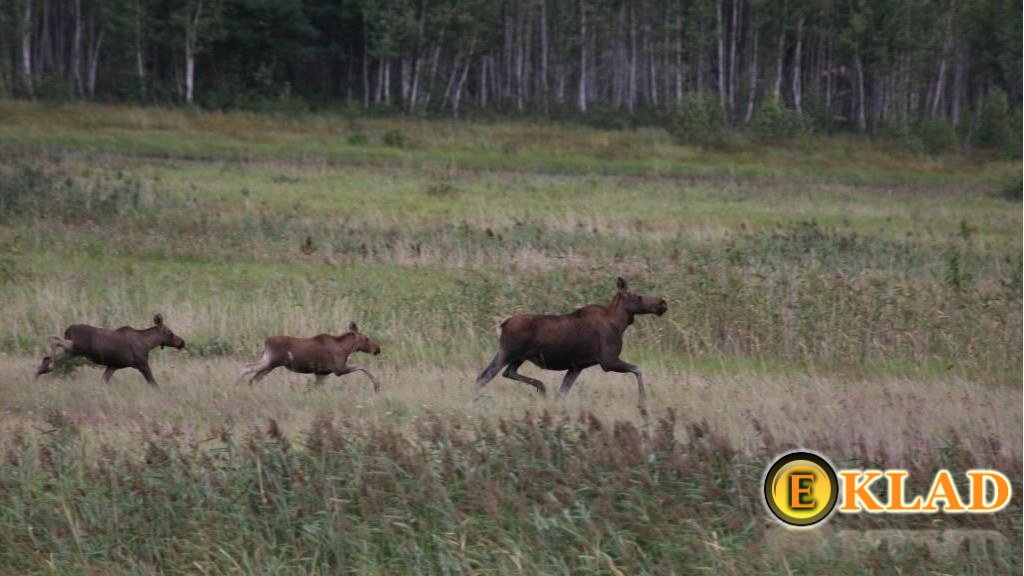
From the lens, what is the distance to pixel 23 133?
41812 mm

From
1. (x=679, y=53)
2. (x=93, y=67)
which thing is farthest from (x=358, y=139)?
(x=679, y=53)

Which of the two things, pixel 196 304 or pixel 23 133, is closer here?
pixel 196 304

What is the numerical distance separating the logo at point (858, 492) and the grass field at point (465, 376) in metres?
0.16

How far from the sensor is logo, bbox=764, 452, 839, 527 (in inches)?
305

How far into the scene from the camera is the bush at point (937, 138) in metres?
57.1

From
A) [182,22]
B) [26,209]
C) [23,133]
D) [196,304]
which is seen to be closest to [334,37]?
[182,22]

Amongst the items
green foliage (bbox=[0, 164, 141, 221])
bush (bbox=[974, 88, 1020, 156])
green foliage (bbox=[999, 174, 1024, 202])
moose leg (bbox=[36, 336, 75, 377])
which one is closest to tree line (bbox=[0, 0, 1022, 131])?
bush (bbox=[974, 88, 1020, 156])

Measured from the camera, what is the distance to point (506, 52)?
75.2 metres

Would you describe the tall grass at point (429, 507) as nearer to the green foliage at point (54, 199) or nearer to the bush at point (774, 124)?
the green foliage at point (54, 199)

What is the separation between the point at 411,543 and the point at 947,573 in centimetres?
311

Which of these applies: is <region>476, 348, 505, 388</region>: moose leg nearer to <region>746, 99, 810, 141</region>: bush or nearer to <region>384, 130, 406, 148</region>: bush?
<region>384, 130, 406, 148</region>: bush

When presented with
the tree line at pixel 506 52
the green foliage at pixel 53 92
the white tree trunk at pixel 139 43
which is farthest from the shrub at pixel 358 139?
the white tree trunk at pixel 139 43

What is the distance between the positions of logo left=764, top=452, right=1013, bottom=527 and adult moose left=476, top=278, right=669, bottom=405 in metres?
3.45

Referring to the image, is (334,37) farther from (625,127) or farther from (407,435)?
(407,435)
